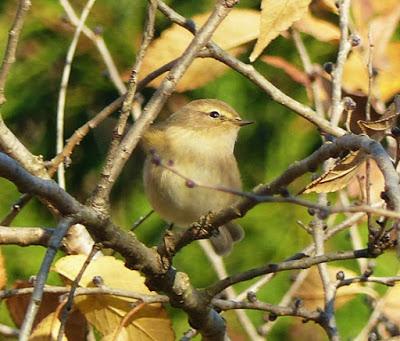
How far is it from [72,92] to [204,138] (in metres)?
0.43

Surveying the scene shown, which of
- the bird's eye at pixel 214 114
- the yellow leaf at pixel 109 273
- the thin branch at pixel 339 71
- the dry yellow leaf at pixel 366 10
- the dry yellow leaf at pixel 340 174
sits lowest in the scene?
the dry yellow leaf at pixel 340 174

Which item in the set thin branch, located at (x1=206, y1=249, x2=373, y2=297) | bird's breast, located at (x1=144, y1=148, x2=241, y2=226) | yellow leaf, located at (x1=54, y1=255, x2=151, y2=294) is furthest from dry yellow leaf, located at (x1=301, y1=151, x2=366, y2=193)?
bird's breast, located at (x1=144, y1=148, x2=241, y2=226)

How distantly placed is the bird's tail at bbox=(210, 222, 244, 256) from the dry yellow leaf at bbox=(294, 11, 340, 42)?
597mm

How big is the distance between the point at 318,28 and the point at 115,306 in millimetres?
876

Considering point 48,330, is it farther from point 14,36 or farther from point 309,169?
point 309,169

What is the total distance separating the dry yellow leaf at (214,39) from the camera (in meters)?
2.28

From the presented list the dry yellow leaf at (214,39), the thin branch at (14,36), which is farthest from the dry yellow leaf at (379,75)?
the thin branch at (14,36)

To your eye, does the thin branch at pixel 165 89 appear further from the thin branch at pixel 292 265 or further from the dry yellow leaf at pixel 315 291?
the dry yellow leaf at pixel 315 291

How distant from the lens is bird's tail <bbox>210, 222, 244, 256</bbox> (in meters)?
2.76

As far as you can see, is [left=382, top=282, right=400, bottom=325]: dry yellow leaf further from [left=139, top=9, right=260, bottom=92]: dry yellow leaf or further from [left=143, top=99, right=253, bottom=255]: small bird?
[left=139, top=9, right=260, bottom=92]: dry yellow leaf

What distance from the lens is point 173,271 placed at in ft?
5.89

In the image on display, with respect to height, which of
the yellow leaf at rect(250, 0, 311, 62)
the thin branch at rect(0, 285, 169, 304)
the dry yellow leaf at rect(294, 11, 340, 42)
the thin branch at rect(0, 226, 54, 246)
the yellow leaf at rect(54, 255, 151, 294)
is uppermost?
the dry yellow leaf at rect(294, 11, 340, 42)

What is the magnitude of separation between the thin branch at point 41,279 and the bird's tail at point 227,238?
133cm

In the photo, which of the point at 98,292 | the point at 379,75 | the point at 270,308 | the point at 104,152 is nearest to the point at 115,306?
the point at 98,292
